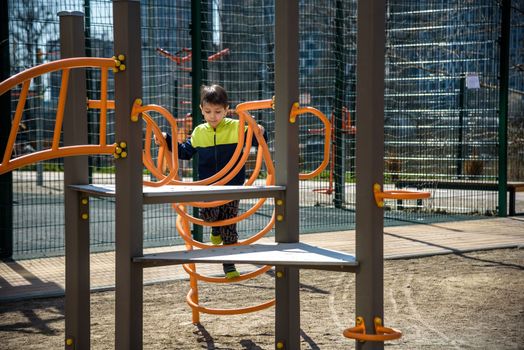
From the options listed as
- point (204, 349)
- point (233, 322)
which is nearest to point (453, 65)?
point (233, 322)

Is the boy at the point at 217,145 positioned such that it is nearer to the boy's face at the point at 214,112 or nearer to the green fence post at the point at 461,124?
the boy's face at the point at 214,112

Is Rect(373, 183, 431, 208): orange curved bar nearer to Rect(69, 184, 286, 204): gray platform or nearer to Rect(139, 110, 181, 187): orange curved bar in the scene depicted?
Rect(69, 184, 286, 204): gray platform

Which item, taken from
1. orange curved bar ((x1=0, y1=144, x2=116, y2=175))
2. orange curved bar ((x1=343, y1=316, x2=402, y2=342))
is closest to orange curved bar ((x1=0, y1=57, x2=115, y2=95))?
orange curved bar ((x1=0, y1=144, x2=116, y2=175))

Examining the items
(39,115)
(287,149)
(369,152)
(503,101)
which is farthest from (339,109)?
(369,152)

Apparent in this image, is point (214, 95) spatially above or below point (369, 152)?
above

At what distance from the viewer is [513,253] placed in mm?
7398

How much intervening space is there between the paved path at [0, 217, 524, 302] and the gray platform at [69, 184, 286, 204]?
227cm

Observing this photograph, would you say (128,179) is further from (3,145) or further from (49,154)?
(3,145)

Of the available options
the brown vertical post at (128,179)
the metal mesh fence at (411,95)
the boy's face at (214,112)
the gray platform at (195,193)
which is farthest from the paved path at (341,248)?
the brown vertical post at (128,179)

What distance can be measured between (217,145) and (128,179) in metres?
1.64

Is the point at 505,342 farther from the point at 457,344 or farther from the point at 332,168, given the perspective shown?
the point at 332,168

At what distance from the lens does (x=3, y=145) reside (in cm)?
719

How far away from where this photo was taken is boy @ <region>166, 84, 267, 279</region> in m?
4.84

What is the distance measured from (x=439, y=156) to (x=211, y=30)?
400 cm
